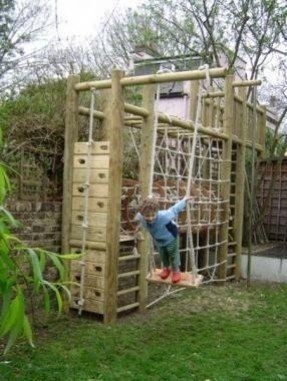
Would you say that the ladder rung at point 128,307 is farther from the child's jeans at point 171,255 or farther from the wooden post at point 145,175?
the child's jeans at point 171,255

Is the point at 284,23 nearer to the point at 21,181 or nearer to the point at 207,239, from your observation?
the point at 207,239

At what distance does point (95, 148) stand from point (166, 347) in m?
1.92

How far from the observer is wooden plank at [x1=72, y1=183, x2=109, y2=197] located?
4875mm

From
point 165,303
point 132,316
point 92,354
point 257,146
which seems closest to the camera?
point 92,354

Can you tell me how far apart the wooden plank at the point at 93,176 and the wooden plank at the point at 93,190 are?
0.04 m

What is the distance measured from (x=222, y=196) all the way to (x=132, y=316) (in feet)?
8.17

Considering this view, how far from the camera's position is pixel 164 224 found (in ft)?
14.7

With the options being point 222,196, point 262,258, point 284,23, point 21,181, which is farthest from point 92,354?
point 284,23

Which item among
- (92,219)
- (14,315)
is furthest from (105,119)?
(14,315)

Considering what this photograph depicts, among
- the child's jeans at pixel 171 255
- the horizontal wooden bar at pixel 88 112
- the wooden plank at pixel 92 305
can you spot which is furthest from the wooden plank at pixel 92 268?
the horizontal wooden bar at pixel 88 112

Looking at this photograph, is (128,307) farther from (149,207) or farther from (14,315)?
(14,315)

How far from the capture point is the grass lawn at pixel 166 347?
3703 millimetres

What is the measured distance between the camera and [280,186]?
10.6 m

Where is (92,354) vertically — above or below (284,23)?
below
